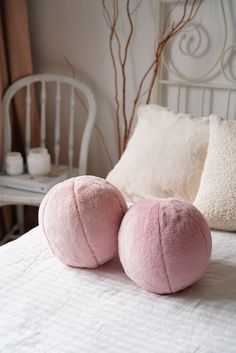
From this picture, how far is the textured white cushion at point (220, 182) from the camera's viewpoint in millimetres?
1369

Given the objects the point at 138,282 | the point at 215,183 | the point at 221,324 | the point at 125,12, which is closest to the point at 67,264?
the point at 138,282

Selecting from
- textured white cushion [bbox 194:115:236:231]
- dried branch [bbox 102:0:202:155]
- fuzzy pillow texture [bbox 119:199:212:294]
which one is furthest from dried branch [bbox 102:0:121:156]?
fuzzy pillow texture [bbox 119:199:212:294]

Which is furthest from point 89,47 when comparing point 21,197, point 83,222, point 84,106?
point 83,222

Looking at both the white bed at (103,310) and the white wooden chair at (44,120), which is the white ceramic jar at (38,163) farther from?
the white bed at (103,310)

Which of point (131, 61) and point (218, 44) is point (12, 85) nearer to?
point (131, 61)

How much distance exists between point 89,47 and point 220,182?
110 cm

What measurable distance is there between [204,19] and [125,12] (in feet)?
1.23

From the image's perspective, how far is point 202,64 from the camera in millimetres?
1915

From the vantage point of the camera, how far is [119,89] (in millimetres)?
2143

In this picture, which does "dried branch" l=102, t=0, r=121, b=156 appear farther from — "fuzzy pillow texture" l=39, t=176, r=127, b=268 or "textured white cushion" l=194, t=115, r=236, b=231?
"fuzzy pillow texture" l=39, t=176, r=127, b=268

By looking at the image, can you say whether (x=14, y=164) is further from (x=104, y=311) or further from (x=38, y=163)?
(x=104, y=311)

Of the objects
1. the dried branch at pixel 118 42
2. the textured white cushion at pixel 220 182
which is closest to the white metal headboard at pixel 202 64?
the dried branch at pixel 118 42

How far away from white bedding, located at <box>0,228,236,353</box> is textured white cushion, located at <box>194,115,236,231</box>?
0.16 meters

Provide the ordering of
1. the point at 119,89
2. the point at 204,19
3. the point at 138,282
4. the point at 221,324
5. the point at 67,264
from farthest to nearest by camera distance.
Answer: the point at 119,89 → the point at 204,19 → the point at 67,264 → the point at 138,282 → the point at 221,324
